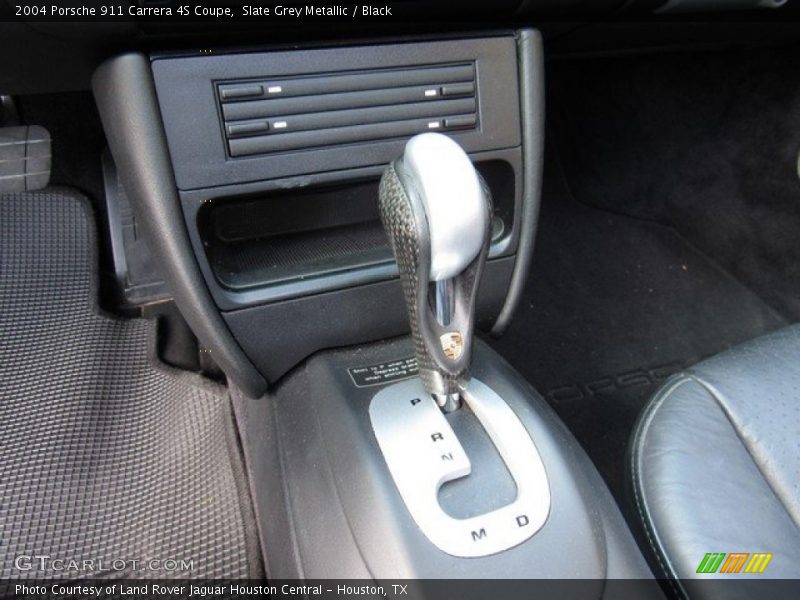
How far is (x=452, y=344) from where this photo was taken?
0.65m

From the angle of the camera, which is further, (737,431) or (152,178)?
(737,431)

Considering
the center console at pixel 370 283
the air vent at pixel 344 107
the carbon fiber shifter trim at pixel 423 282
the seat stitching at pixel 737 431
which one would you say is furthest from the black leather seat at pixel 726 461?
the air vent at pixel 344 107

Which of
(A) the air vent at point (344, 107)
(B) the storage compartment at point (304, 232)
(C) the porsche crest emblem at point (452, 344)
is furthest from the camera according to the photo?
(B) the storage compartment at point (304, 232)

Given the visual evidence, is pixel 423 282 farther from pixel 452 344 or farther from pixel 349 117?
pixel 349 117

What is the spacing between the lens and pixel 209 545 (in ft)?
3.07

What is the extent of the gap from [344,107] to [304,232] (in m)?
0.22

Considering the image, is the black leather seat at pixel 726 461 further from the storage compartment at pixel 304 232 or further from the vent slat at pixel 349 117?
the vent slat at pixel 349 117

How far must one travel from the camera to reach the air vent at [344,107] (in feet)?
2.47

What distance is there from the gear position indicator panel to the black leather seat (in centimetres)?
19

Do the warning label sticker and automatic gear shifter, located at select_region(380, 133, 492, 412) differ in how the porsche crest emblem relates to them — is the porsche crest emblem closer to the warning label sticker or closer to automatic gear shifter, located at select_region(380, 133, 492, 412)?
automatic gear shifter, located at select_region(380, 133, 492, 412)

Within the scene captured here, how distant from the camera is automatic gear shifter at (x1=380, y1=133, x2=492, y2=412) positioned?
1.80ft

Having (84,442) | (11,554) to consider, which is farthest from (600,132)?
(11,554)

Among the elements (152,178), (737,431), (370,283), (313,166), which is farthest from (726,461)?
(152,178)

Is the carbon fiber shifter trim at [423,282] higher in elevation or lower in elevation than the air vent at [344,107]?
lower
